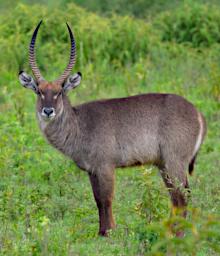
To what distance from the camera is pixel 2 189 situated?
782 centimetres

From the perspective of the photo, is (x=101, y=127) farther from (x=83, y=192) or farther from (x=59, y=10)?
(x=59, y=10)

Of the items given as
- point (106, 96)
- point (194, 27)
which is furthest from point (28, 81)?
point (194, 27)

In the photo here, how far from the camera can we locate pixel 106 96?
448 inches

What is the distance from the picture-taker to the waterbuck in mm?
7176

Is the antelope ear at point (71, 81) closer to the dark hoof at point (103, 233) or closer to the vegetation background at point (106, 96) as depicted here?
the vegetation background at point (106, 96)

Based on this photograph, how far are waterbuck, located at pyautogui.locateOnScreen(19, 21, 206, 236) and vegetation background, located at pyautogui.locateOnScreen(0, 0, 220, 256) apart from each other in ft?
0.73

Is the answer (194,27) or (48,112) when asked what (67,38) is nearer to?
(194,27)

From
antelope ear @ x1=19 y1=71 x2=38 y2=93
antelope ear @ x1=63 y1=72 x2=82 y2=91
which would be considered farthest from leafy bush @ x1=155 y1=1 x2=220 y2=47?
antelope ear @ x1=19 y1=71 x2=38 y2=93

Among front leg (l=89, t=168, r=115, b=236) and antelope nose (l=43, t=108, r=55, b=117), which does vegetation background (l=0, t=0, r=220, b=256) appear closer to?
front leg (l=89, t=168, r=115, b=236)

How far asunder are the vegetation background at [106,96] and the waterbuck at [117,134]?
223mm

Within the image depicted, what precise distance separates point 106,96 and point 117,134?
4.08 metres

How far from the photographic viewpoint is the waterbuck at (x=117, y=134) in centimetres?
718

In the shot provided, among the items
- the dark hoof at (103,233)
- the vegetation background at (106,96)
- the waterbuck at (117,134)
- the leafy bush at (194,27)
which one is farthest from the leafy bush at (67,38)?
the dark hoof at (103,233)

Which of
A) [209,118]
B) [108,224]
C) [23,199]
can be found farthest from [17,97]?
[108,224]
